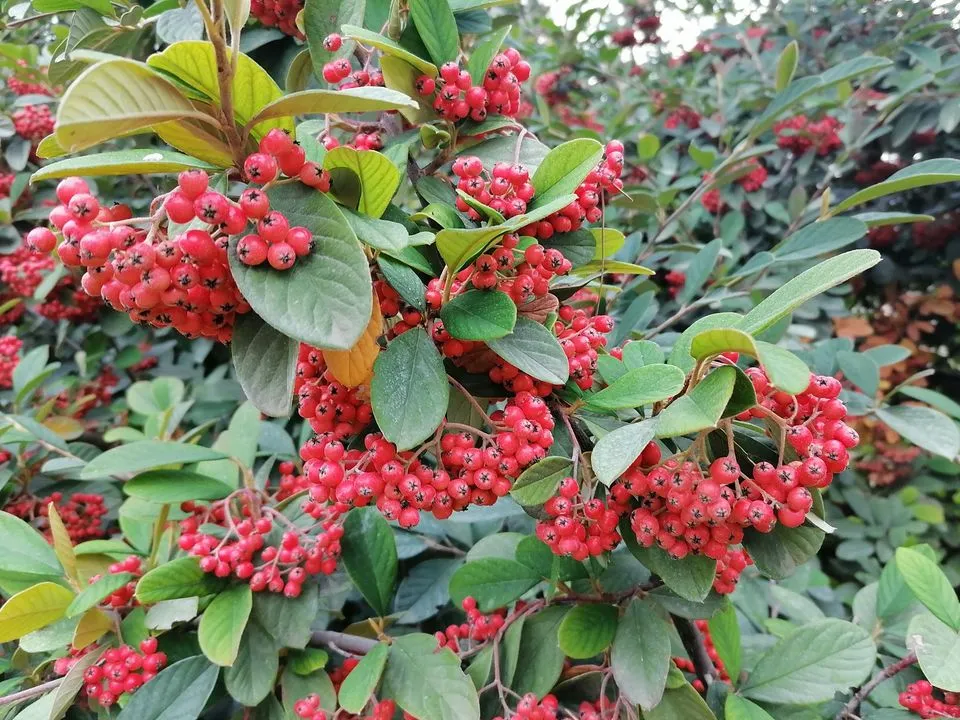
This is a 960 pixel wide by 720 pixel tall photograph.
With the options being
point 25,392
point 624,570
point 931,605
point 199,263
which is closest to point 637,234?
point 624,570

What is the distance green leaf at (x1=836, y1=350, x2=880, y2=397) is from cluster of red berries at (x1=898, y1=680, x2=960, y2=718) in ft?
3.32

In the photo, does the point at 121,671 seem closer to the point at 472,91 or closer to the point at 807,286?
the point at 472,91

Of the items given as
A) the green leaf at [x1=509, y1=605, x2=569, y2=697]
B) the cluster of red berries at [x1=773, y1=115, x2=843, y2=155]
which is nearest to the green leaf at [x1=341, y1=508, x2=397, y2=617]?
the green leaf at [x1=509, y1=605, x2=569, y2=697]

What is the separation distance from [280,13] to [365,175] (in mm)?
1021

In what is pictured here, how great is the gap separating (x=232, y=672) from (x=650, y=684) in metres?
0.95

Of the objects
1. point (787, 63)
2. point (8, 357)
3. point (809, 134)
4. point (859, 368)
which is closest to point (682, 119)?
point (809, 134)

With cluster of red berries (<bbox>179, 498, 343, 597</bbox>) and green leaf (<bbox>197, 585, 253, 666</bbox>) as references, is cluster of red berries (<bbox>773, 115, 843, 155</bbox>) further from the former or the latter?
green leaf (<bbox>197, 585, 253, 666</bbox>)

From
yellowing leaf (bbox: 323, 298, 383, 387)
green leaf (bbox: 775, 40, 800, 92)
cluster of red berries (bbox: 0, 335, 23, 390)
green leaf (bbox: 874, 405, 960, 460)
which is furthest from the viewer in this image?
cluster of red berries (bbox: 0, 335, 23, 390)

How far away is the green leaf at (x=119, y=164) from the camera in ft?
2.61

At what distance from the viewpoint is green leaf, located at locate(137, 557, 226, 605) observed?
1306 mm

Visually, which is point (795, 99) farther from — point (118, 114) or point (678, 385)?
point (118, 114)

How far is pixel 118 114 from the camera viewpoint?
0.67 meters

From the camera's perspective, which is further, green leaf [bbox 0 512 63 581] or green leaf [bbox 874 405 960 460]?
green leaf [bbox 874 405 960 460]

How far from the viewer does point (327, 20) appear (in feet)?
4.16
